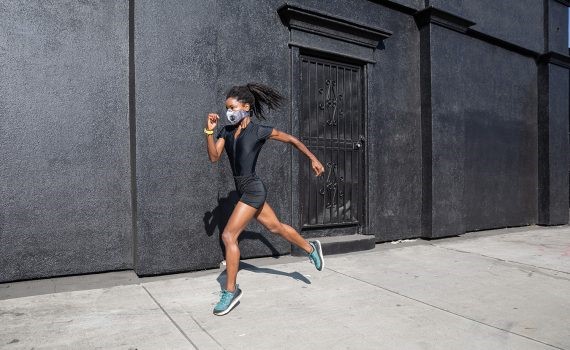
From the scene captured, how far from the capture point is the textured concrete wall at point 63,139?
4.07 meters

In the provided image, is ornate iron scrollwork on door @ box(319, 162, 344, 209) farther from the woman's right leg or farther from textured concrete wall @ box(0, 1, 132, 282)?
textured concrete wall @ box(0, 1, 132, 282)

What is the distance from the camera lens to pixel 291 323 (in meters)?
3.12

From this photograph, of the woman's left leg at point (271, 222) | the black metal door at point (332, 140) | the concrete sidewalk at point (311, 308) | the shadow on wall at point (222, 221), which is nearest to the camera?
the concrete sidewalk at point (311, 308)

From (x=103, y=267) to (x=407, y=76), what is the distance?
Result: 5394 mm

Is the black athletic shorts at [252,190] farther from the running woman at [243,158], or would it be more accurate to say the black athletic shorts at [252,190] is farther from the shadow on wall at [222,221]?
the shadow on wall at [222,221]

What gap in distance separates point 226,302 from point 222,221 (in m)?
1.70

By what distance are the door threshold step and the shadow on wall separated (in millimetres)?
508

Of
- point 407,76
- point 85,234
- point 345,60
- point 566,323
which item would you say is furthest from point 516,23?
point 85,234

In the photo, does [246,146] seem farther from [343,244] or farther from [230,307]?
[343,244]

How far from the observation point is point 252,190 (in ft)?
12.1

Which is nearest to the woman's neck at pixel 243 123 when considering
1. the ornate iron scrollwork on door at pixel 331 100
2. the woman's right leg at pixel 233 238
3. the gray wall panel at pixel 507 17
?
the woman's right leg at pixel 233 238

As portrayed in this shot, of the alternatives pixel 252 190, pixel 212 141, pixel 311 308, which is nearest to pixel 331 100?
pixel 252 190

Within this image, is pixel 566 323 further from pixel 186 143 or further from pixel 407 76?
pixel 407 76

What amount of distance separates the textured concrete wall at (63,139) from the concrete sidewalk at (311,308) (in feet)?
1.02
